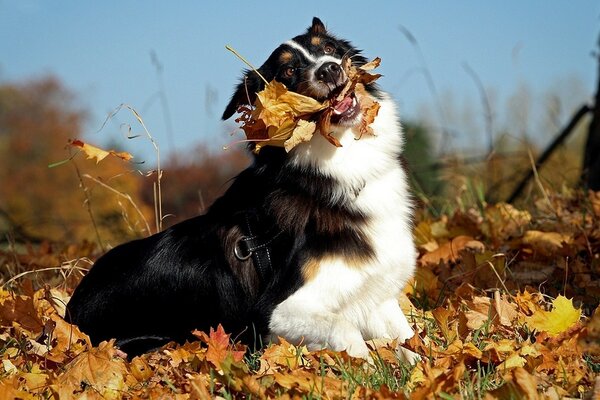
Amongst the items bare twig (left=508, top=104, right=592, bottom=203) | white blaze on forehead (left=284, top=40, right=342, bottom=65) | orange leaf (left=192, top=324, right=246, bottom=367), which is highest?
white blaze on forehead (left=284, top=40, right=342, bottom=65)

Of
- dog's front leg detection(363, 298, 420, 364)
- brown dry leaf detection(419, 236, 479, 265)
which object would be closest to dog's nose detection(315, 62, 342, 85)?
dog's front leg detection(363, 298, 420, 364)

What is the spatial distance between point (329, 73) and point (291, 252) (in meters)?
0.87

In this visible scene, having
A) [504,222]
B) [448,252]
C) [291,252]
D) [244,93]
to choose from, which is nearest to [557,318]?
[291,252]

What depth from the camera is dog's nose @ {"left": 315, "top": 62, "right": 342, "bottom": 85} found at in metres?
3.55

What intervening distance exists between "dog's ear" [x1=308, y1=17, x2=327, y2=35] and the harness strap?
1.10 meters

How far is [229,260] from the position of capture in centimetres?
371

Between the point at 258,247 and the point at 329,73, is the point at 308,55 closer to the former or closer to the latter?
the point at 329,73

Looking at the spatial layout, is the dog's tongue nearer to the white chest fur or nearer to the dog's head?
the dog's head

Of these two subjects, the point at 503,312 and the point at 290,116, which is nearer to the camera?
the point at 290,116

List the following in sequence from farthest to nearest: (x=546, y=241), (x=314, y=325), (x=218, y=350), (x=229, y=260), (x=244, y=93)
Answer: (x=546, y=241) → (x=244, y=93) → (x=229, y=260) → (x=314, y=325) → (x=218, y=350)

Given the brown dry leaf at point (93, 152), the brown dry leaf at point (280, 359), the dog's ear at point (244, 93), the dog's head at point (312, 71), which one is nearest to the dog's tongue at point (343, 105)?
the dog's head at point (312, 71)

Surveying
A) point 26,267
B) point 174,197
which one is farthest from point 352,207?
point 174,197

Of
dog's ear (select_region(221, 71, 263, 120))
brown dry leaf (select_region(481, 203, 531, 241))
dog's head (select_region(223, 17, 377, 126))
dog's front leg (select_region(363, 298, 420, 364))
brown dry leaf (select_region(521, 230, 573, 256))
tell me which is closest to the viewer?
dog's head (select_region(223, 17, 377, 126))

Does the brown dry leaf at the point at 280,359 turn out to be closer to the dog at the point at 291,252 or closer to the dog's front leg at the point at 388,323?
the dog at the point at 291,252
